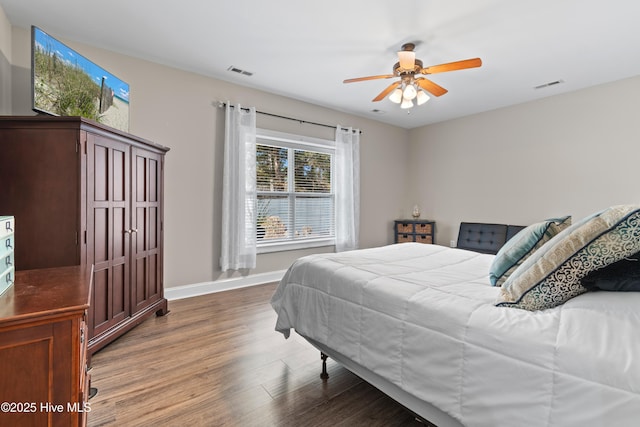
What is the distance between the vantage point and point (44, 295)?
1077 millimetres

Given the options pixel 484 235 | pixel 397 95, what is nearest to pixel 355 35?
pixel 397 95

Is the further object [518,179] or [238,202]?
[518,179]

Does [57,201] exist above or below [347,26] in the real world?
below

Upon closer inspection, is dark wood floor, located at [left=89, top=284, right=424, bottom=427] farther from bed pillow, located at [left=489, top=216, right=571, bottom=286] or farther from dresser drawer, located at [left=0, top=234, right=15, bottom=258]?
dresser drawer, located at [left=0, top=234, right=15, bottom=258]

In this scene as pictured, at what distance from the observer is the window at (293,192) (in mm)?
4109

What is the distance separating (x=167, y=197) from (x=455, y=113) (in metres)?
4.50

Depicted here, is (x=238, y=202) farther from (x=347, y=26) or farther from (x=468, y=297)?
(x=468, y=297)

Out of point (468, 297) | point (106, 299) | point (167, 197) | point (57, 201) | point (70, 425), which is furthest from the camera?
point (167, 197)

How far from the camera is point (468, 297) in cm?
130

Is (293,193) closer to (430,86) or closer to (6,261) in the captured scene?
(430,86)

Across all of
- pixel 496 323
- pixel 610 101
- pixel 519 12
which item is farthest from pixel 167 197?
pixel 610 101

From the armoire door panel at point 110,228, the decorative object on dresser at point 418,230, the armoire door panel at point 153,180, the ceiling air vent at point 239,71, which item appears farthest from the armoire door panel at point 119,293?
the decorative object on dresser at point 418,230

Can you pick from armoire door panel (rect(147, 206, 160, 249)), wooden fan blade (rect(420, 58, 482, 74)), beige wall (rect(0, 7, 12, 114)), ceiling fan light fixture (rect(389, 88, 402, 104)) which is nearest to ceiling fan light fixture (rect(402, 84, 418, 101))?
ceiling fan light fixture (rect(389, 88, 402, 104))

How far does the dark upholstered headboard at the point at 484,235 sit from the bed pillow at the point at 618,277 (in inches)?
139
